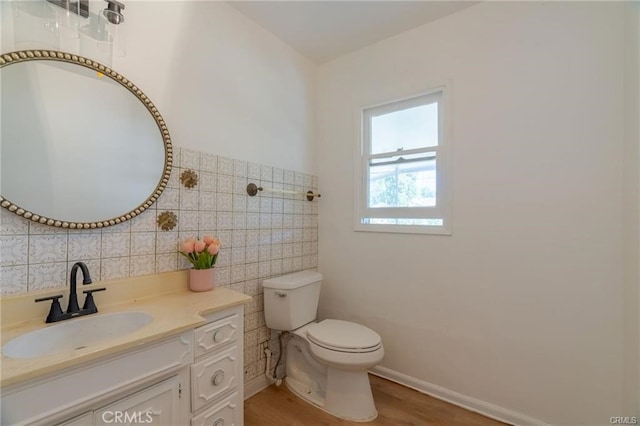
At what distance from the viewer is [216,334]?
49.4 inches

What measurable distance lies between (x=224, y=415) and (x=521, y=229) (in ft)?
6.08

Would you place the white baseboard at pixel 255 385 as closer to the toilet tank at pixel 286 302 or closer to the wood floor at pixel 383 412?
the wood floor at pixel 383 412

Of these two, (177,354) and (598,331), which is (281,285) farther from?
(598,331)

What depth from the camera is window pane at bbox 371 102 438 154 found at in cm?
203

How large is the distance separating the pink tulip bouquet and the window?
1.17 meters

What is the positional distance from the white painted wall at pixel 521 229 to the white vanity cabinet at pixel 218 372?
1167 millimetres

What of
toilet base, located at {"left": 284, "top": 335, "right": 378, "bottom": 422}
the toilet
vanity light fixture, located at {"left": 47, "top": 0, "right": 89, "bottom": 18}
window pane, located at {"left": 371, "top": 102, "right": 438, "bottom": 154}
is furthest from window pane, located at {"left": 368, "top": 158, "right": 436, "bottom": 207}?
vanity light fixture, located at {"left": 47, "top": 0, "right": 89, "bottom": 18}

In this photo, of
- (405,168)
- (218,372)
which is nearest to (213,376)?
(218,372)

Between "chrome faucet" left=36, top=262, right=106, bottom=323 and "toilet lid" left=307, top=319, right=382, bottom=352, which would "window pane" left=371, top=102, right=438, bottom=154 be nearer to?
"toilet lid" left=307, top=319, right=382, bottom=352

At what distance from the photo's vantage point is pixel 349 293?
91.2 inches

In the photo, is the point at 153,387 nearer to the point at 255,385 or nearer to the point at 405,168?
the point at 255,385

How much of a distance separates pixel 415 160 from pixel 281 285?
4.29 ft

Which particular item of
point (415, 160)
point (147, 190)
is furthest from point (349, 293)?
point (147, 190)

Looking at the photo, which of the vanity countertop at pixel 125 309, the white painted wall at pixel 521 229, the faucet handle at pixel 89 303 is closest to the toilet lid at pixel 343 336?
the white painted wall at pixel 521 229
